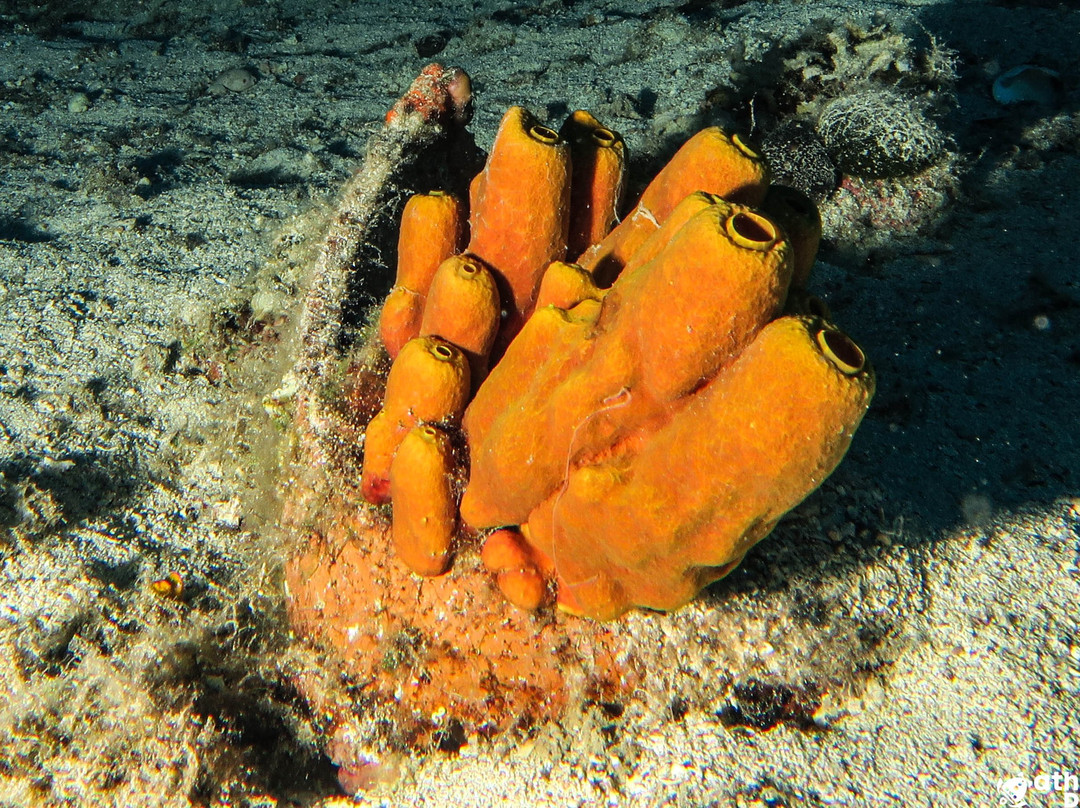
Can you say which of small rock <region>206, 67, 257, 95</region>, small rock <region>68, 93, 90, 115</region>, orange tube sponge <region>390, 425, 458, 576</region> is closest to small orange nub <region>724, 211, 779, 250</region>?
orange tube sponge <region>390, 425, 458, 576</region>

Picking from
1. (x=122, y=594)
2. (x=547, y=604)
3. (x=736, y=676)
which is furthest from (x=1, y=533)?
(x=736, y=676)

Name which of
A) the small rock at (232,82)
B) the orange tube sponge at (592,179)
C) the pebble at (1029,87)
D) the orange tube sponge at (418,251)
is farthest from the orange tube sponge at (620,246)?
the small rock at (232,82)

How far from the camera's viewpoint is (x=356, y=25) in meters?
8.64

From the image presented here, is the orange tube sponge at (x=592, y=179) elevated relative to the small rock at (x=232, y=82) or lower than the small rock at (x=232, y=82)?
elevated

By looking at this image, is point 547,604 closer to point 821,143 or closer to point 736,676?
point 736,676

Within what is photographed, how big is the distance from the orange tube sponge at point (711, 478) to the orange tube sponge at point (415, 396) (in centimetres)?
46

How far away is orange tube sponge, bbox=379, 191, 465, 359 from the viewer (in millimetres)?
2176

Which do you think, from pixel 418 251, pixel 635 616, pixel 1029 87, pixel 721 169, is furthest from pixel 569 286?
pixel 1029 87

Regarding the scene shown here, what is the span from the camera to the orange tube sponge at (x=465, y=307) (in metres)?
1.95

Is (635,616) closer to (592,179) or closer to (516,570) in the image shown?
(516,570)

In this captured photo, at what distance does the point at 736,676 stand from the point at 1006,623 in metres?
1.17

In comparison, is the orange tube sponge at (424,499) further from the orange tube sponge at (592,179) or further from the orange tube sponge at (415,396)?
the orange tube sponge at (592,179)

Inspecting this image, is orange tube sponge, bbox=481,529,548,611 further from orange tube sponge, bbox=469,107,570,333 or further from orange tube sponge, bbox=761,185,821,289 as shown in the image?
orange tube sponge, bbox=761,185,821,289

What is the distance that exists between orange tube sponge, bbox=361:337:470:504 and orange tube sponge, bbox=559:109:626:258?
24.3 inches
